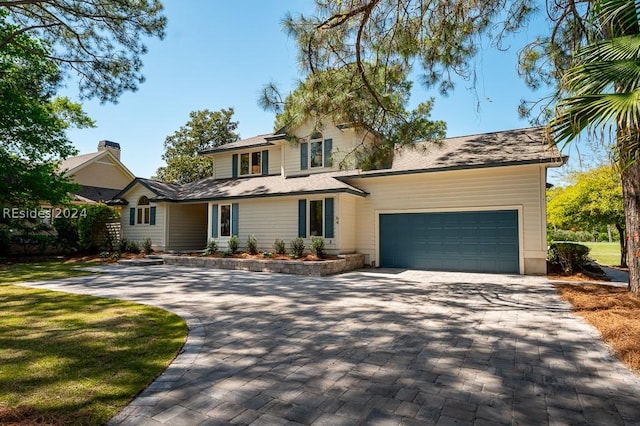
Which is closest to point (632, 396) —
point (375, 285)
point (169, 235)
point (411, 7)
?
point (375, 285)

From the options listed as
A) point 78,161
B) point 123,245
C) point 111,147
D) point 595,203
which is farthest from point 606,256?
point 78,161

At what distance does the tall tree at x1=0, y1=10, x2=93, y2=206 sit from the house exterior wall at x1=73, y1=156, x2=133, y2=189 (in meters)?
9.11

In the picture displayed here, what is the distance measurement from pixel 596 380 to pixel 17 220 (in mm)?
21931

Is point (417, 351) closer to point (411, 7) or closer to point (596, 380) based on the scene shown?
point (596, 380)

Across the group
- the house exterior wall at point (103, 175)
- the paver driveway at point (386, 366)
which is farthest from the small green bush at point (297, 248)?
the house exterior wall at point (103, 175)

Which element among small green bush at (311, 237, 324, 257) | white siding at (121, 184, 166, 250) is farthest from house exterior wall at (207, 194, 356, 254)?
white siding at (121, 184, 166, 250)

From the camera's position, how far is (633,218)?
21.9 ft

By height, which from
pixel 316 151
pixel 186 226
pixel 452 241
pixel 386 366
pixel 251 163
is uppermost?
pixel 316 151

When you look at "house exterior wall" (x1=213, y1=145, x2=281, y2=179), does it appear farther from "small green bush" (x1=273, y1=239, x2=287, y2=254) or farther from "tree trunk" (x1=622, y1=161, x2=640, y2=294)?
"tree trunk" (x1=622, y1=161, x2=640, y2=294)

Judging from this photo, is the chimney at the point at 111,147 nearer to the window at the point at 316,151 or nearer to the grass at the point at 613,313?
the window at the point at 316,151

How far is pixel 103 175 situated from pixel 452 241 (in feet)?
84.6

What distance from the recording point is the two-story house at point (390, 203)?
36.7 ft

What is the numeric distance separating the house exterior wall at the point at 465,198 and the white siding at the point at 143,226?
9888 mm

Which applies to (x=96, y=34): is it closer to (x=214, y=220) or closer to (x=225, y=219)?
(x=214, y=220)
